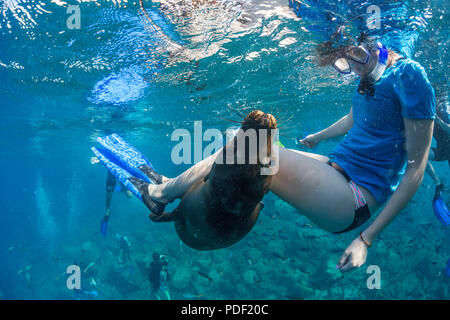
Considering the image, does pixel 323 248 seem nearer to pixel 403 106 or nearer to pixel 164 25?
pixel 403 106

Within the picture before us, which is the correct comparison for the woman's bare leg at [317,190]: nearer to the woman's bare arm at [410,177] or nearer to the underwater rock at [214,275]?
the woman's bare arm at [410,177]

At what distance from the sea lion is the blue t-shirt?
104 cm

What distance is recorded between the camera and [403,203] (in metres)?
2.07

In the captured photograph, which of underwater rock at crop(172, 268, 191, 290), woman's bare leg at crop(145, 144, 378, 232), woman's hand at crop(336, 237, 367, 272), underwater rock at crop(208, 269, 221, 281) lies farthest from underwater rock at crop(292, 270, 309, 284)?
woman's hand at crop(336, 237, 367, 272)

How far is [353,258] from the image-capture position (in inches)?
79.8

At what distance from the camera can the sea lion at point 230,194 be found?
2.00 metres

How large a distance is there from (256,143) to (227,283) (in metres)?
9.80

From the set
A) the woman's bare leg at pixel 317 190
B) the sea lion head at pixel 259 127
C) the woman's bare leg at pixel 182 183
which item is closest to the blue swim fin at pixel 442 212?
the woman's bare leg at pixel 317 190

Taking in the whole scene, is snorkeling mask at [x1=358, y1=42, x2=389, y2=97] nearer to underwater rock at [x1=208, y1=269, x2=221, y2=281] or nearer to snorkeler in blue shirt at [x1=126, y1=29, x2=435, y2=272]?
snorkeler in blue shirt at [x1=126, y1=29, x2=435, y2=272]

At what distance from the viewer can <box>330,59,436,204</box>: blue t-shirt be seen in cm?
218

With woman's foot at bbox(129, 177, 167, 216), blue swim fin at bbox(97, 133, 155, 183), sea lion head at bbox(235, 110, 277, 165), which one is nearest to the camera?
sea lion head at bbox(235, 110, 277, 165)

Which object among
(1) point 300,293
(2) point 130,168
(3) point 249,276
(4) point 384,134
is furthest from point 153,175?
(1) point 300,293

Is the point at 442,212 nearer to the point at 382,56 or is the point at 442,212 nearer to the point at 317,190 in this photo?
the point at 382,56

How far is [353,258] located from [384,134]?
1289 mm
